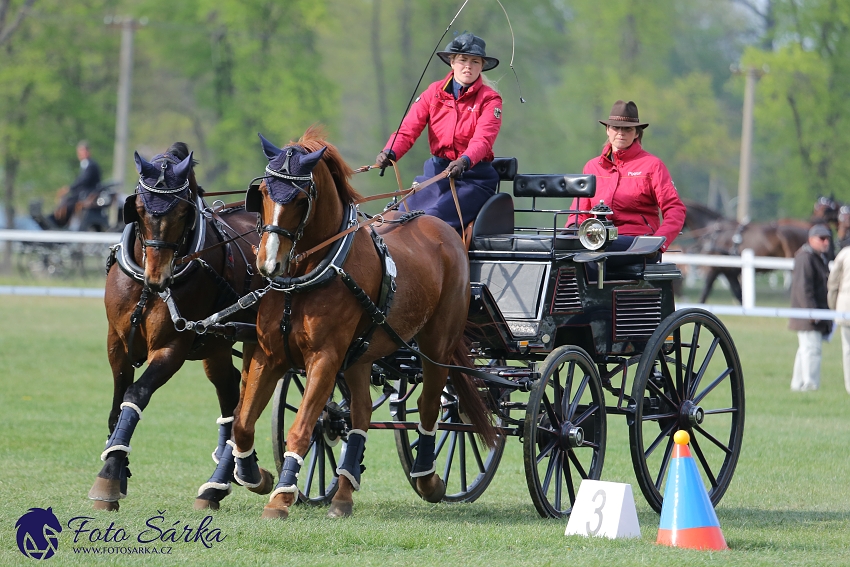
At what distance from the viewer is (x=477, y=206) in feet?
23.4

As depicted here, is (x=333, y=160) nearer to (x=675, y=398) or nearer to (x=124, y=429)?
(x=124, y=429)

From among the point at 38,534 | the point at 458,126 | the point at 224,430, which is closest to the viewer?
the point at 38,534

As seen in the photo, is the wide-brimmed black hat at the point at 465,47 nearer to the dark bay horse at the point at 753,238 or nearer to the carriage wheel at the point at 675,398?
the carriage wheel at the point at 675,398

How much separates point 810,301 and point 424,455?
26.2 ft

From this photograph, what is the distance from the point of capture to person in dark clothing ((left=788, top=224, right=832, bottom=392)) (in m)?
12.7

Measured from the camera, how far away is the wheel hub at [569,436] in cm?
651

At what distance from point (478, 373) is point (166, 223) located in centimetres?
187

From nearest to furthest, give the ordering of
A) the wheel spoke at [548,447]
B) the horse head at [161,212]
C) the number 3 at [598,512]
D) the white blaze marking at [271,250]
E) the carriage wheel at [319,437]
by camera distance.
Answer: the white blaze marking at [271,250] → the number 3 at [598,512] → the horse head at [161,212] → the wheel spoke at [548,447] → the carriage wheel at [319,437]

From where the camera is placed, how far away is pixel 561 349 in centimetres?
646

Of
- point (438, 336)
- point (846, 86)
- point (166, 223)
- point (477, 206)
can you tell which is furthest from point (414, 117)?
point (846, 86)

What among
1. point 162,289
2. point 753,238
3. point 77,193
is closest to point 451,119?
point 162,289

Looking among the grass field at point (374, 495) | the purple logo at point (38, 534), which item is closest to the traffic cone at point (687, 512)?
the grass field at point (374, 495)

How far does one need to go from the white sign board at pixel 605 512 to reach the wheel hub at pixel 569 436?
72cm

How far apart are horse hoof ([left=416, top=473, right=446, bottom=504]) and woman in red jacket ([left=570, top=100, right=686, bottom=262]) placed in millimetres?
1902
